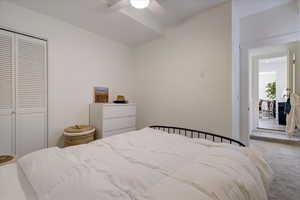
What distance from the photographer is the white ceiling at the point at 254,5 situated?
2254 millimetres

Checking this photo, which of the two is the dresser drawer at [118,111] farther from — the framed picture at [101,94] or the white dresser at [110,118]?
the framed picture at [101,94]

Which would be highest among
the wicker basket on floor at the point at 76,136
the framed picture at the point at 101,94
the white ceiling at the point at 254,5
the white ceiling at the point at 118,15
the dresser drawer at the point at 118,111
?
the white ceiling at the point at 254,5

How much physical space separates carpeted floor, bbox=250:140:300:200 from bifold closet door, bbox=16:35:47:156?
3.22 metres

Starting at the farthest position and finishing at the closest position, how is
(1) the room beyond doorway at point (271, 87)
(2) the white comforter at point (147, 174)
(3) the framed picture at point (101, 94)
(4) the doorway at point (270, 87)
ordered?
(1) the room beyond doorway at point (271, 87)
(4) the doorway at point (270, 87)
(3) the framed picture at point (101, 94)
(2) the white comforter at point (147, 174)

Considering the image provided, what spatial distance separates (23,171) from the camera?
99 centimetres

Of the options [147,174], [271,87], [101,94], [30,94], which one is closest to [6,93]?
[30,94]

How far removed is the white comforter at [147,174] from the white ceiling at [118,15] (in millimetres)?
2047

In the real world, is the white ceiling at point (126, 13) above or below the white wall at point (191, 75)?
above

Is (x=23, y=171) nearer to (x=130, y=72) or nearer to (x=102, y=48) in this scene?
(x=102, y=48)

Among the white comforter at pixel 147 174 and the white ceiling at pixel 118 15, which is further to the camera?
the white ceiling at pixel 118 15

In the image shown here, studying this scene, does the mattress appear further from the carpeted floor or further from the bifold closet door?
the carpeted floor

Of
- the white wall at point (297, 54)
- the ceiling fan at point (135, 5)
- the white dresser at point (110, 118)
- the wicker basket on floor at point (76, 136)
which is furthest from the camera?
the white wall at point (297, 54)

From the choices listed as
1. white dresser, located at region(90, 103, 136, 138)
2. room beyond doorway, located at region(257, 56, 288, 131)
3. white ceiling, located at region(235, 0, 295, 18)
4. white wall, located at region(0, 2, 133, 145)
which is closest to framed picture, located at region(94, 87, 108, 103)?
white wall, located at region(0, 2, 133, 145)

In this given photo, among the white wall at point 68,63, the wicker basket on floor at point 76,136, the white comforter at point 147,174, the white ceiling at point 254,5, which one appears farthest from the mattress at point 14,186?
the white ceiling at point 254,5
